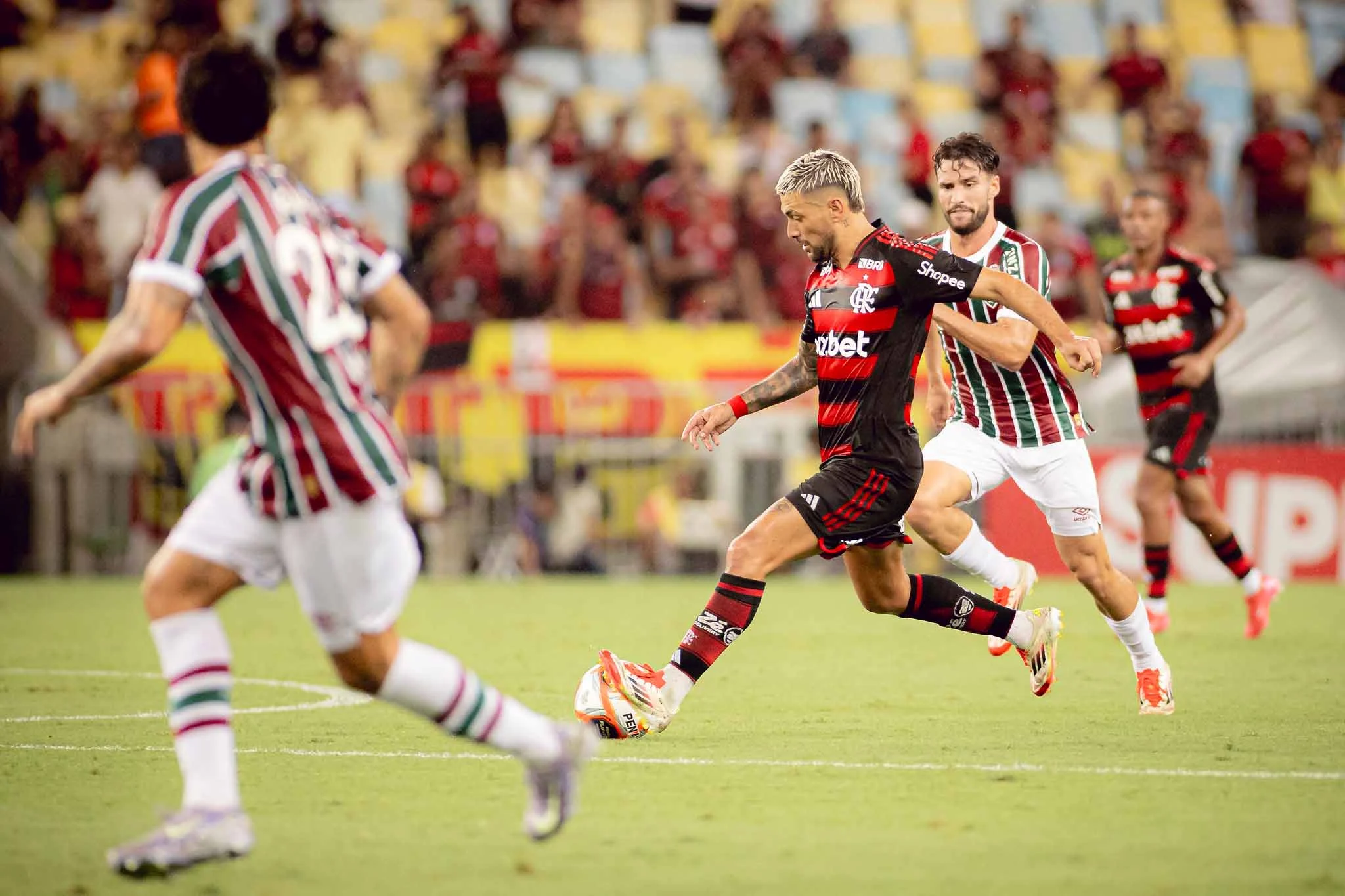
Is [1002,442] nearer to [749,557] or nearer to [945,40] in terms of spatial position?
[749,557]

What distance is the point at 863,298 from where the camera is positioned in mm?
7277

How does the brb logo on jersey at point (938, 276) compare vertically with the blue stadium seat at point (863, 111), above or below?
below

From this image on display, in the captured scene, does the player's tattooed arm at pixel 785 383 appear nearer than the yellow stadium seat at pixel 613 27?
Yes

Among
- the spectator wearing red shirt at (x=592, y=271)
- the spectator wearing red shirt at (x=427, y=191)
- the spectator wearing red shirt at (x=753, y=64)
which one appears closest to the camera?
the spectator wearing red shirt at (x=592, y=271)

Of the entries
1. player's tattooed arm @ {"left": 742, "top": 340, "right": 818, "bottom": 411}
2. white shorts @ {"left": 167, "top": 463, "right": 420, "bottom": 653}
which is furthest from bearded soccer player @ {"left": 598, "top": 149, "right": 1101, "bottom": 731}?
A: white shorts @ {"left": 167, "top": 463, "right": 420, "bottom": 653}

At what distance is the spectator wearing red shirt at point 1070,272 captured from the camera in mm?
19120

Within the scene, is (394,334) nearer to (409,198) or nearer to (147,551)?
(147,551)

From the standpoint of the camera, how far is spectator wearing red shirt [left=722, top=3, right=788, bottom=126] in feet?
71.9

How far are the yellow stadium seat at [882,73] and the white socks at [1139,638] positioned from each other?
16.0m

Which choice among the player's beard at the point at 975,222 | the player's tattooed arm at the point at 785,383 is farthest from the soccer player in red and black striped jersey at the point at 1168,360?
the player's tattooed arm at the point at 785,383

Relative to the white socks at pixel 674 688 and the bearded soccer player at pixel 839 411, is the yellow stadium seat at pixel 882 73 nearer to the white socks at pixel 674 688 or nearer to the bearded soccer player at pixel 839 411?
the bearded soccer player at pixel 839 411

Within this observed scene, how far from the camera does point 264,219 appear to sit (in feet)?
16.4

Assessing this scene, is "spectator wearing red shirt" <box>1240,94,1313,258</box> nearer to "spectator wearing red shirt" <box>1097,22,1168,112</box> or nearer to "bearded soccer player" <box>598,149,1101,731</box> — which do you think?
"spectator wearing red shirt" <box>1097,22,1168,112</box>

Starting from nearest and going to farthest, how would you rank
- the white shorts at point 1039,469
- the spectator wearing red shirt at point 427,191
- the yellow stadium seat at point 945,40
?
the white shorts at point 1039,469
the spectator wearing red shirt at point 427,191
the yellow stadium seat at point 945,40
